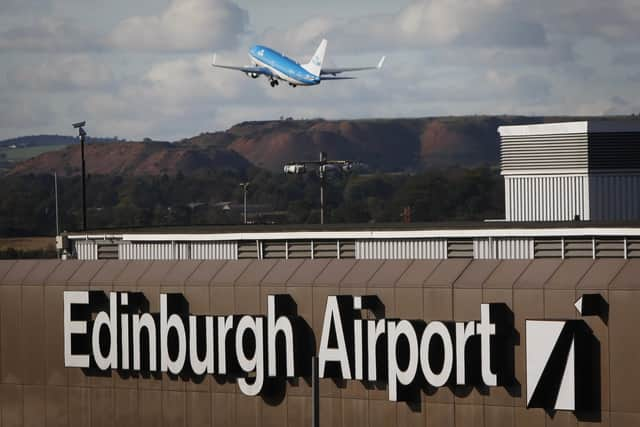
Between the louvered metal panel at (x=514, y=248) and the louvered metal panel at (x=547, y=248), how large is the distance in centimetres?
16

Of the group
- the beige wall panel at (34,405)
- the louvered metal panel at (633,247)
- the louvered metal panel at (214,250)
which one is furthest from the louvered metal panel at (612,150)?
the beige wall panel at (34,405)

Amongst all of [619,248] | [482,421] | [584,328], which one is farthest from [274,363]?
[619,248]

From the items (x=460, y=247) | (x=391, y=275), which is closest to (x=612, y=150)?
(x=460, y=247)

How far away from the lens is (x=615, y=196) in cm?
7525

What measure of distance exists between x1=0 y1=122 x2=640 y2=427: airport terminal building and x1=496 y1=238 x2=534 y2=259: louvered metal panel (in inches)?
2.3

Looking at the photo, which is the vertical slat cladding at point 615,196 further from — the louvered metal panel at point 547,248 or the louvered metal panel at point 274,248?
the louvered metal panel at point 274,248

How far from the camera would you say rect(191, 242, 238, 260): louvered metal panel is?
168 ft

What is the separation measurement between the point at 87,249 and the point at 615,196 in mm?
31356

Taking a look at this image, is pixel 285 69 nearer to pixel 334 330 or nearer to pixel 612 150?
pixel 612 150

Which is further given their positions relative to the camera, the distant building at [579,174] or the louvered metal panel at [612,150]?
the louvered metal panel at [612,150]

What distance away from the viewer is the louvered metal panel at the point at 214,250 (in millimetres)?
51062

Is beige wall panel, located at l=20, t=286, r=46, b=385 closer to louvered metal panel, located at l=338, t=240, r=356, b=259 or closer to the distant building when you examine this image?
louvered metal panel, located at l=338, t=240, r=356, b=259

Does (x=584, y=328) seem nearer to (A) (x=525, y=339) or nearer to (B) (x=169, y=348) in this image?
(A) (x=525, y=339)

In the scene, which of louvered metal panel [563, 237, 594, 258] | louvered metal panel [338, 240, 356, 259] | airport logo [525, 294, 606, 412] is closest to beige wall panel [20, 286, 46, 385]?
louvered metal panel [338, 240, 356, 259]
